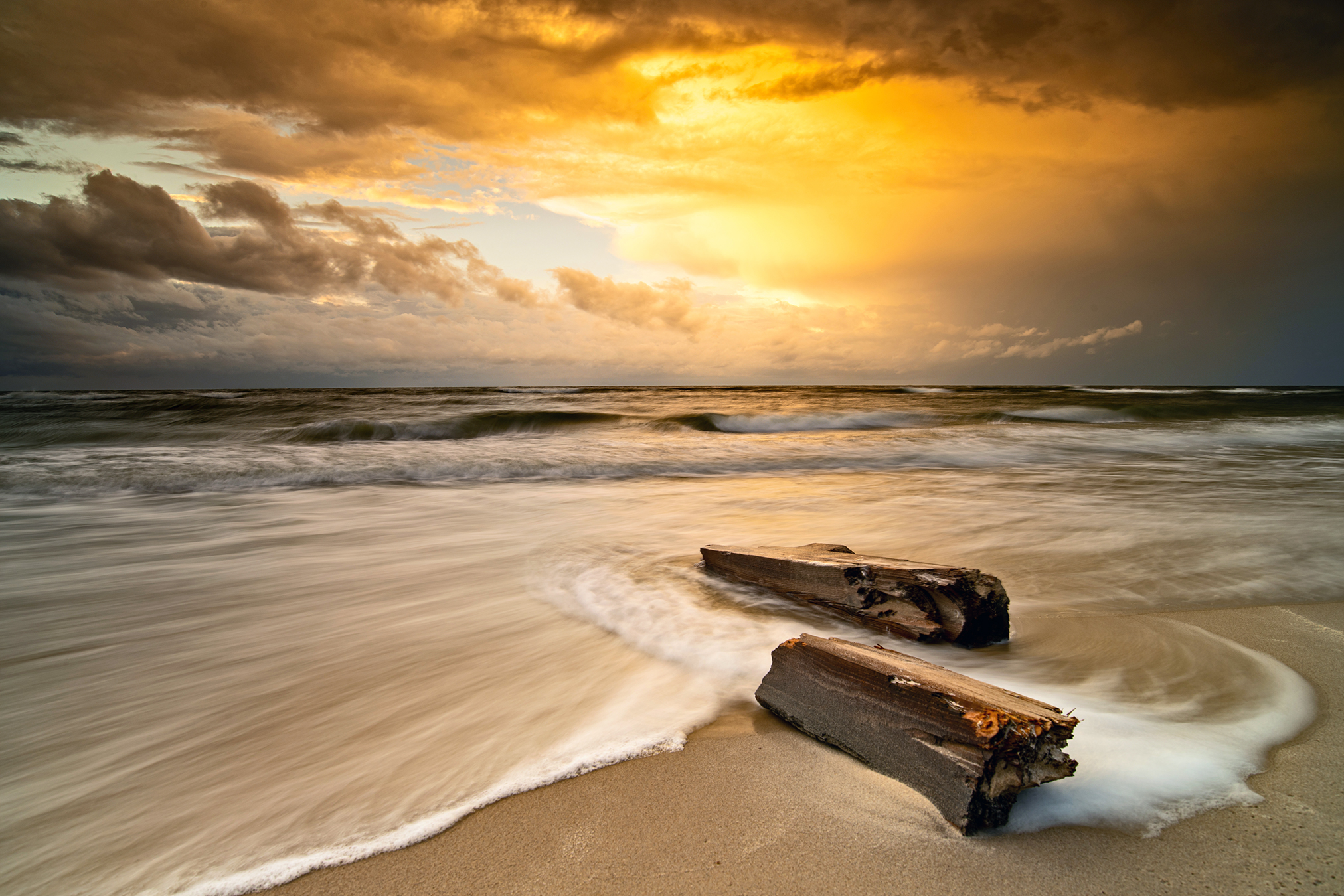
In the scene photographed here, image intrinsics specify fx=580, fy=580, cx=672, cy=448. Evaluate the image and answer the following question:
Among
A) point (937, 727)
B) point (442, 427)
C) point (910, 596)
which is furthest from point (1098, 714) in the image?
point (442, 427)

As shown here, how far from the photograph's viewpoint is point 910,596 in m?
2.28

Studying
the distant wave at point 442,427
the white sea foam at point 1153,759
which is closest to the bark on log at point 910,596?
the white sea foam at point 1153,759

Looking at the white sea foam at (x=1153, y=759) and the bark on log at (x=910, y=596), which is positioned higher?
the bark on log at (x=910, y=596)

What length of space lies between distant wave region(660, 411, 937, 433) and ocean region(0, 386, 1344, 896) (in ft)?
26.4

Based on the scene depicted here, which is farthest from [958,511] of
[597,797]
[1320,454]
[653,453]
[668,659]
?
[1320,454]

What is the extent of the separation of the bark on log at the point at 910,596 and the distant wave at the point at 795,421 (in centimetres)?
1262

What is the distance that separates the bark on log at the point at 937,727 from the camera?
4.17 feet

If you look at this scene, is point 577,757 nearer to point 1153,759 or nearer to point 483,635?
point 483,635

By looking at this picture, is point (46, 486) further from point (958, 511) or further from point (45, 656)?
point (958, 511)

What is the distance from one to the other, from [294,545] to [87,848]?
3.52m

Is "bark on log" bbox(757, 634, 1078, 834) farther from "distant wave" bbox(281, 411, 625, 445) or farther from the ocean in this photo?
"distant wave" bbox(281, 411, 625, 445)

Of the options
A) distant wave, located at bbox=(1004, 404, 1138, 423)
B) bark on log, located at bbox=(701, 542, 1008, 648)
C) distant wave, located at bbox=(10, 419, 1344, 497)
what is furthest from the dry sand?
distant wave, located at bbox=(1004, 404, 1138, 423)

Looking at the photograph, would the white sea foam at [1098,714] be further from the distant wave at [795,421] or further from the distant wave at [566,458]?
the distant wave at [795,421]

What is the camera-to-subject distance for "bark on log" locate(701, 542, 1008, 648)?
2229mm
